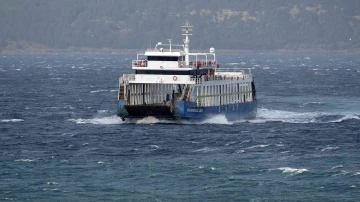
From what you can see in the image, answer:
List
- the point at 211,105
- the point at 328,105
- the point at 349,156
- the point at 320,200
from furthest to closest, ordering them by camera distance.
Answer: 1. the point at 328,105
2. the point at 211,105
3. the point at 349,156
4. the point at 320,200

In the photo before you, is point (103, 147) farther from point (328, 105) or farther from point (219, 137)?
point (328, 105)

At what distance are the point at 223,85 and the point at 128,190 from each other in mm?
A: 39399

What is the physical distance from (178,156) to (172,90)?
23723 mm

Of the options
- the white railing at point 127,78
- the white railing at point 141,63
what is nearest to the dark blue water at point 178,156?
the white railing at point 127,78

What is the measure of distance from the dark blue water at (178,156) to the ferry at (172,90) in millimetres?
1130

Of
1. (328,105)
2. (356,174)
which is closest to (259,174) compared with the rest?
(356,174)

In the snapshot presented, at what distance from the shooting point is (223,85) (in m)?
112

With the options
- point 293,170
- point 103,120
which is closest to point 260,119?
point 103,120

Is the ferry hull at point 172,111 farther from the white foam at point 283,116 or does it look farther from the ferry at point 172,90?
the white foam at point 283,116

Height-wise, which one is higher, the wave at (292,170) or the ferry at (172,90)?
the ferry at (172,90)

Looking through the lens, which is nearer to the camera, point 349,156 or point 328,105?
point 349,156

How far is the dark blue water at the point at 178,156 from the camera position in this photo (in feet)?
241

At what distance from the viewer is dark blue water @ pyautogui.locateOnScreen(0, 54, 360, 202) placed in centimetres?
7338

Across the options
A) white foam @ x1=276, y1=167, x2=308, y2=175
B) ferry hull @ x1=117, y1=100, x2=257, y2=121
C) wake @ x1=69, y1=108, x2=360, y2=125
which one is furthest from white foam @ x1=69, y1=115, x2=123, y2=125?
white foam @ x1=276, y1=167, x2=308, y2=175
